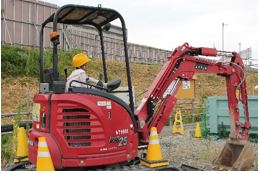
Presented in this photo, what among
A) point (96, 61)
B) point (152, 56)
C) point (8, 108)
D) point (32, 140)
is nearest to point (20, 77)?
point (8, 108)

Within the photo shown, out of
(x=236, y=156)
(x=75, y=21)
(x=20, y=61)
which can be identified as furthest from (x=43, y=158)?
(x=20, y=61)

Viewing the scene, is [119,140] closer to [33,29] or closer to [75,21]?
[75,21]

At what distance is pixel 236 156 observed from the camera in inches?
286

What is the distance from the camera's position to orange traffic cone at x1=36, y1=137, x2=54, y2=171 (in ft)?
16.1

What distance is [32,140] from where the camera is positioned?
5508mm

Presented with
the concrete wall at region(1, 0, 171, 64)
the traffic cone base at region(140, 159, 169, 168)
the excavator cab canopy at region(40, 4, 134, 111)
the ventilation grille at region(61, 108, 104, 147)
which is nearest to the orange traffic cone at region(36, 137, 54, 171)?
the ventilation grille at region(61, 108, 104, 147)

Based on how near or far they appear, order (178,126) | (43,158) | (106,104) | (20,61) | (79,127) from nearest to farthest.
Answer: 1. (43,158)
2. (79,127)
3. (106,104)
4. (178,126)
5. (20,61)

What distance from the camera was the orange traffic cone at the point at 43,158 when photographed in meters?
4.89

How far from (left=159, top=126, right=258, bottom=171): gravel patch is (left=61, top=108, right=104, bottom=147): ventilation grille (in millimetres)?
2209

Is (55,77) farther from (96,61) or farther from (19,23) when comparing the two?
(96,61)

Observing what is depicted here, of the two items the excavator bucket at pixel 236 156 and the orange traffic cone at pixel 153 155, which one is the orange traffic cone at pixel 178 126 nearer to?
the excavator bucket at pixel 236 156

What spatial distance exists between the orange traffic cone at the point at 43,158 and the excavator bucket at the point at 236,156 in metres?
3.65

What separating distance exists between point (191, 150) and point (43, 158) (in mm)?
5045

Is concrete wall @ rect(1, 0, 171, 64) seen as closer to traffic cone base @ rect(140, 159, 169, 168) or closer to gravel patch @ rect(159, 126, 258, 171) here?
gravel patch @ rect(159, 126, 258, 171)
